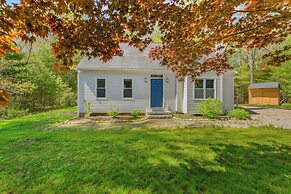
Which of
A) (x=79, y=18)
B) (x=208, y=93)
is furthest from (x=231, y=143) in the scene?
(x=208, y=93)

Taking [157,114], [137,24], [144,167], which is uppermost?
[137,24]

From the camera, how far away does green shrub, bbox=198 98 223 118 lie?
10.1m

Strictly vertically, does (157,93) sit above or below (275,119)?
above

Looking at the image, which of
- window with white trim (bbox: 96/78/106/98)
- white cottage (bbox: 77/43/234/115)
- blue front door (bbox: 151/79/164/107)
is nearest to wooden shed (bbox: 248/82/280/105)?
white cottage (bbox: 77/43/234/115)

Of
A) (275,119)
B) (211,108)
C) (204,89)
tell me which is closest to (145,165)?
(211,108)

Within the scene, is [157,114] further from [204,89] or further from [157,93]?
[204,89]

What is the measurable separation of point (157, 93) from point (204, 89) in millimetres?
3465

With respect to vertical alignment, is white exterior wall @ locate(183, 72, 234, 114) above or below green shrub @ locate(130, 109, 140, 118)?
above

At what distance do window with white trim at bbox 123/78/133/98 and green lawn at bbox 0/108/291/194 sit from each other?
5998 mm

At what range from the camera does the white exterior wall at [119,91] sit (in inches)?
435

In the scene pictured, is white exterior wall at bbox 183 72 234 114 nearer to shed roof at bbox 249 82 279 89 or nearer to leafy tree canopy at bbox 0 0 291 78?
leafy tree canopy at bbox 0 0 291 78

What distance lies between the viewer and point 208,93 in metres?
11.4

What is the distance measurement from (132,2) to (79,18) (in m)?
1.00

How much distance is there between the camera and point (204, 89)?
37.5ft
